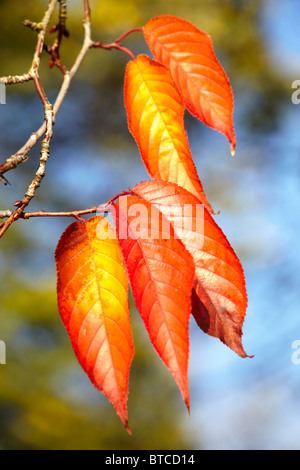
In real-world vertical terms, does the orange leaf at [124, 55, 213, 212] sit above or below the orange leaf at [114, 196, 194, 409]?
above

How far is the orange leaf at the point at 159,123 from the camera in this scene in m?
0.54

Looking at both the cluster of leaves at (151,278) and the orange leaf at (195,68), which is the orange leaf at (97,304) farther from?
the orange leaf at (195,68)

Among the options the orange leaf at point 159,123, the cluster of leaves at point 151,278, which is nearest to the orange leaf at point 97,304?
the cluster of leaves at point 151,278

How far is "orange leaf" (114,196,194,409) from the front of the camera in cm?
43

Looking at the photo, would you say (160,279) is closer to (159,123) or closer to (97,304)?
(97,304)

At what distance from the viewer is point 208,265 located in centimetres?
48

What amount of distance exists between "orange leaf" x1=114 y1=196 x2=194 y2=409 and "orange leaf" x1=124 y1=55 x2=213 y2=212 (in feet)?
0.30

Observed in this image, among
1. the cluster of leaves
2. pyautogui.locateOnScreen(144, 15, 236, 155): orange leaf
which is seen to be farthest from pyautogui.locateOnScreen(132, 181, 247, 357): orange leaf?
pyautogui.locateOnScreen(144, 15, 236, 155): orange leaf

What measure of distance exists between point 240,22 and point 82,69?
1198mm

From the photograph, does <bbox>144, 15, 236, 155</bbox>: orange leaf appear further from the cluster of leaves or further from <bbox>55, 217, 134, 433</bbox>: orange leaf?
<bbox>55, 217, 134, 433</bbox>: orange leaf

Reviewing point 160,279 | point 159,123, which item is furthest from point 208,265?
point 159,123

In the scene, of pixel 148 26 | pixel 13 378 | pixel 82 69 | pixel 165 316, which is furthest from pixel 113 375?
pixel 82 69

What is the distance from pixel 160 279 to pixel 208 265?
0.06m

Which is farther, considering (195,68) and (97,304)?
(195,68)
